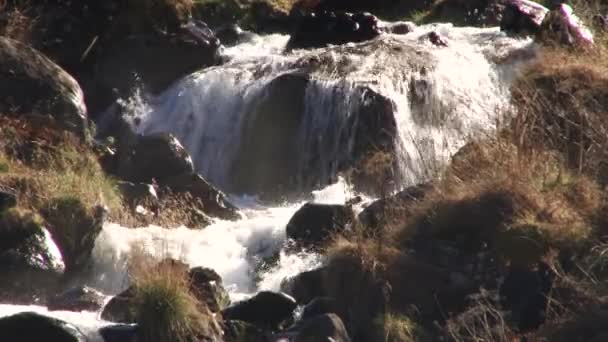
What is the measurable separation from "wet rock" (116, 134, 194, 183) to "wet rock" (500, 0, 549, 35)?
6.99 metres

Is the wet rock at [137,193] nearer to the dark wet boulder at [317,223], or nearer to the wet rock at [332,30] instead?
the dark wet boulder at [317,223]

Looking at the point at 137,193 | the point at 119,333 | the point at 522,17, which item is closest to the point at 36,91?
the point at 137,193

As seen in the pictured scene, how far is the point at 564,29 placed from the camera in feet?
63.8

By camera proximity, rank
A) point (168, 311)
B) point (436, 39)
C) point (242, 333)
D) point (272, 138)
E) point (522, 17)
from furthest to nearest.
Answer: point (522, 17) → point (436, 39) → point (272, 138) → point (242, 333) → point (168, 311)

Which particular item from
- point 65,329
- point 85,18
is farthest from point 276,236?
point 85,18

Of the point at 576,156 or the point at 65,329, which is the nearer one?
the point at 65,329

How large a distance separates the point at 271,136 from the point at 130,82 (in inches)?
121

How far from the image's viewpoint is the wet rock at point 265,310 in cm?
1138

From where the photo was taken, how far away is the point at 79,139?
16.2m

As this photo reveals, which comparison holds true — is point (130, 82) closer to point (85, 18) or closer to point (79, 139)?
point (85, 18)

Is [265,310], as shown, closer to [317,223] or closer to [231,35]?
[317,223]

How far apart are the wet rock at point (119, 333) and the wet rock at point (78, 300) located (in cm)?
111

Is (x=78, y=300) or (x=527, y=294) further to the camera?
(x=78, y=300)

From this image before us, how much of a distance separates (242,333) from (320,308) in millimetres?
843
